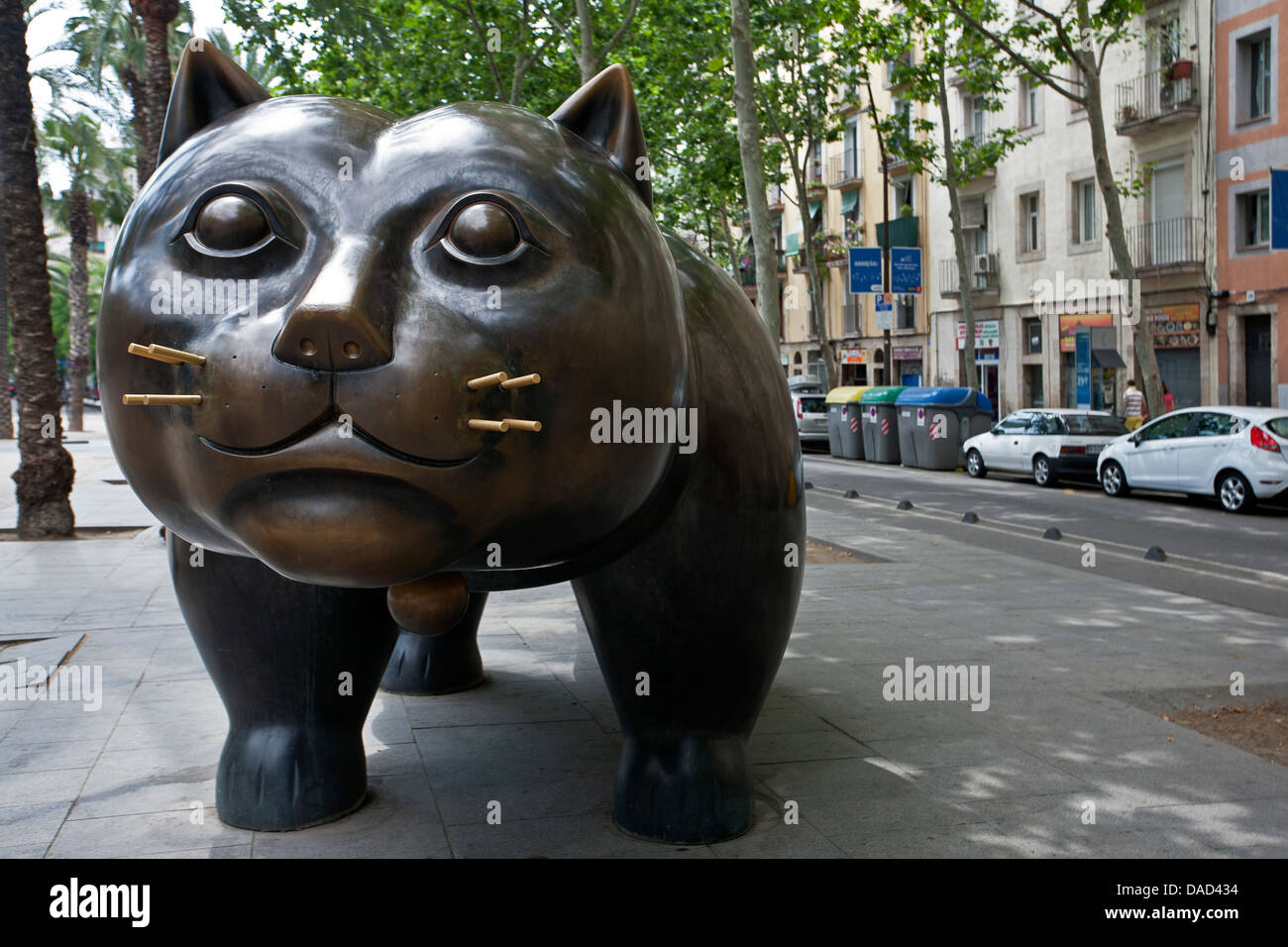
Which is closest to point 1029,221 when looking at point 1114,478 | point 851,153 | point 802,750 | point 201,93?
point 851,153

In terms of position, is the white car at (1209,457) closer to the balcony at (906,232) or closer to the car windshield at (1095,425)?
the car windshield at (1095,425)

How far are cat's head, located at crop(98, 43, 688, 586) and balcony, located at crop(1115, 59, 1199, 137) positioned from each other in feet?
87.6

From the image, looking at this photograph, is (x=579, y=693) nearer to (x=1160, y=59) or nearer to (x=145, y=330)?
(x=145, y=330)

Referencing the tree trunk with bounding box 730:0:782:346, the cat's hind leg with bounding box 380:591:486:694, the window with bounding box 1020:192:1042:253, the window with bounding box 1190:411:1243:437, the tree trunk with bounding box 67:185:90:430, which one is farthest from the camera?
the tree trunk with bounding box 67:185:90:430

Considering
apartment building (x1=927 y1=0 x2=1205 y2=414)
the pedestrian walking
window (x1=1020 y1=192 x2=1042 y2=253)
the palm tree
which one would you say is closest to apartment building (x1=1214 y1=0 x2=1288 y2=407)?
apartment building (x1=927 y1=0 x2=1205 y2=414)

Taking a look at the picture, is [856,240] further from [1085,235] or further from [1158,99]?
[1158,99]

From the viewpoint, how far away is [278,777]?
3.70m

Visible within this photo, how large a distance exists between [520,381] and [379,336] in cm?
29

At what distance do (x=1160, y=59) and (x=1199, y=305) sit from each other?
5.68 m

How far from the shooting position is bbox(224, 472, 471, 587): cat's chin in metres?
2.44

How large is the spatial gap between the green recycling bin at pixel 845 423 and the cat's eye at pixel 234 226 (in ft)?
80.1

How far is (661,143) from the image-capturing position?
28.1m

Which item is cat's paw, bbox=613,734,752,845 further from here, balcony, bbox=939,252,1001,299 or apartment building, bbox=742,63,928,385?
balcony, bbox=939,252,1001,299
